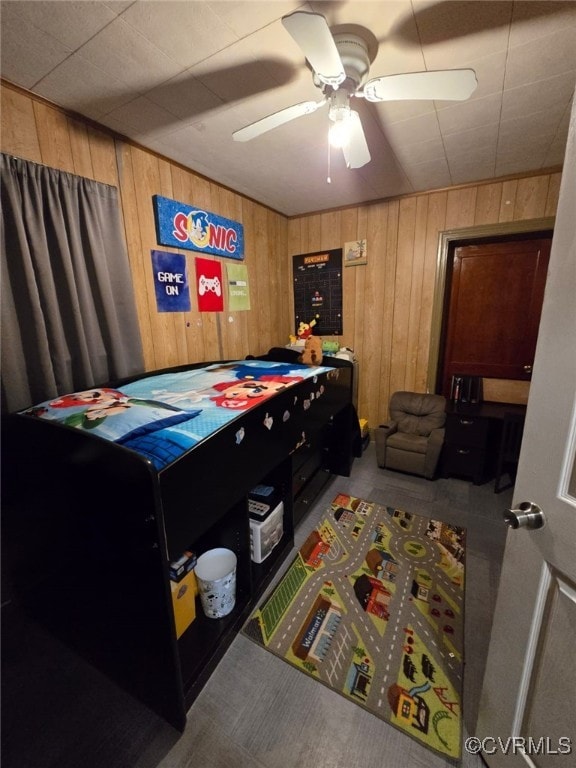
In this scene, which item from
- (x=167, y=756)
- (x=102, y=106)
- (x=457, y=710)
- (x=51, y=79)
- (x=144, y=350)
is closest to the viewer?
(x=167, y=756)

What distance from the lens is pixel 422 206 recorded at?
276 centimetres

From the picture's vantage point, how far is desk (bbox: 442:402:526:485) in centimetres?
249

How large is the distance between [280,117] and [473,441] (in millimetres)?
2570

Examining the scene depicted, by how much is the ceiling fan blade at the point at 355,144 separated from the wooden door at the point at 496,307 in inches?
68.0

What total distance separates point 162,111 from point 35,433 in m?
1.73

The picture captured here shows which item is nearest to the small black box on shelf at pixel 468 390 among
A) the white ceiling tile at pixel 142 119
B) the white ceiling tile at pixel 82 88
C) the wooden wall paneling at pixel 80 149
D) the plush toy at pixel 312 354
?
the plush toy at pixel 312 354

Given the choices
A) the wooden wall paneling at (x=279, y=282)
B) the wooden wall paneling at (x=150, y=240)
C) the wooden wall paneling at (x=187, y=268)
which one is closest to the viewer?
the wooden wall paneling at (x=150, y=240)

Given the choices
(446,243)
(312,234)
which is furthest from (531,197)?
(312,234)

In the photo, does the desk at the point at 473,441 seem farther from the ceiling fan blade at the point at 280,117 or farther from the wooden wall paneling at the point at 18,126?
the wooden wall paneling at the point at 18,126

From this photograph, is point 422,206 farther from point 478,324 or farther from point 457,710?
point 457,710

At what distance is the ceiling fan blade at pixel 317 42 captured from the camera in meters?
0.83

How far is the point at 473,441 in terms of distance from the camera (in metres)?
2.51

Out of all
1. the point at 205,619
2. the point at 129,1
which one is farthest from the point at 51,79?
the point at 205,619

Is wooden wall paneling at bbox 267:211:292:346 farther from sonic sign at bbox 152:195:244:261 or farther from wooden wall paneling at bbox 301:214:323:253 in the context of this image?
sonic sign at bbox 152:195:244:261
